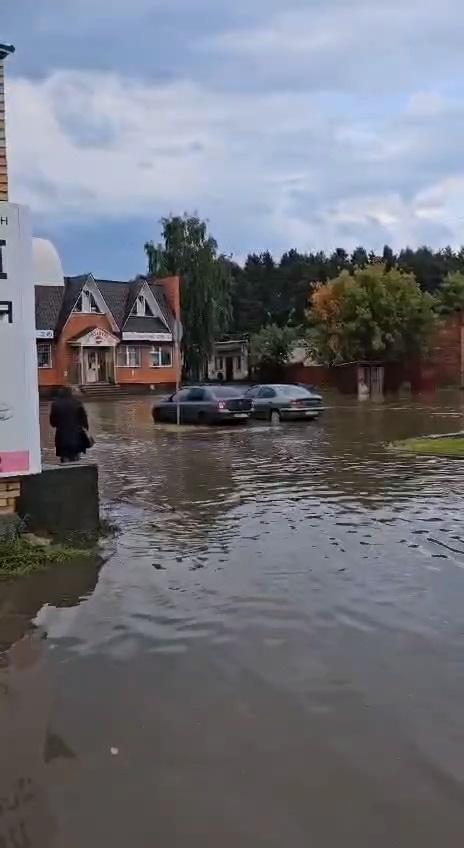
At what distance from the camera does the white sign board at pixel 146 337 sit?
55.9m

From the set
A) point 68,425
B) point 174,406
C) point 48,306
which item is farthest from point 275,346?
point 68,425

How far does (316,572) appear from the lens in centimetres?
784

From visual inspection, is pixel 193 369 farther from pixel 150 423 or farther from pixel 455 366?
pixel 150 423

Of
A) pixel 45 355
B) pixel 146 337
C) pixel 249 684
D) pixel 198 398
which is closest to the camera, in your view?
pixel 249 684

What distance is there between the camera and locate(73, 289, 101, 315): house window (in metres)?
54.3

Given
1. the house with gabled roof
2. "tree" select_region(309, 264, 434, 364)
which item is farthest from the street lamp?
the house with gabled roof

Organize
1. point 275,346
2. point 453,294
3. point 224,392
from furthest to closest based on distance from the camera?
point 275,346, point 453,294, point 224,392

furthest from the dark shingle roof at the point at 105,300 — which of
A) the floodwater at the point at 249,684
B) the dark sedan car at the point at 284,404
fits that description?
the floodwater at the point at 249,684

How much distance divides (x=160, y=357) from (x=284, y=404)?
103ft

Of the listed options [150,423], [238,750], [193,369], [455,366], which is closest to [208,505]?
[238,750]

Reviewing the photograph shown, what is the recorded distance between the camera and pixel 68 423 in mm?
12227

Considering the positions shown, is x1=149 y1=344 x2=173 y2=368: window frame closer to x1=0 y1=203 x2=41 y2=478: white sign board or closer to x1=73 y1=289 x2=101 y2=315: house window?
x1=73 y1=289 x2=101 y2=315: house window

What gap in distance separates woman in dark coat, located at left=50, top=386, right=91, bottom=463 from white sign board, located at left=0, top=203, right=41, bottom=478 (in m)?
3.77

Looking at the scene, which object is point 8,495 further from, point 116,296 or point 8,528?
point 116,296
